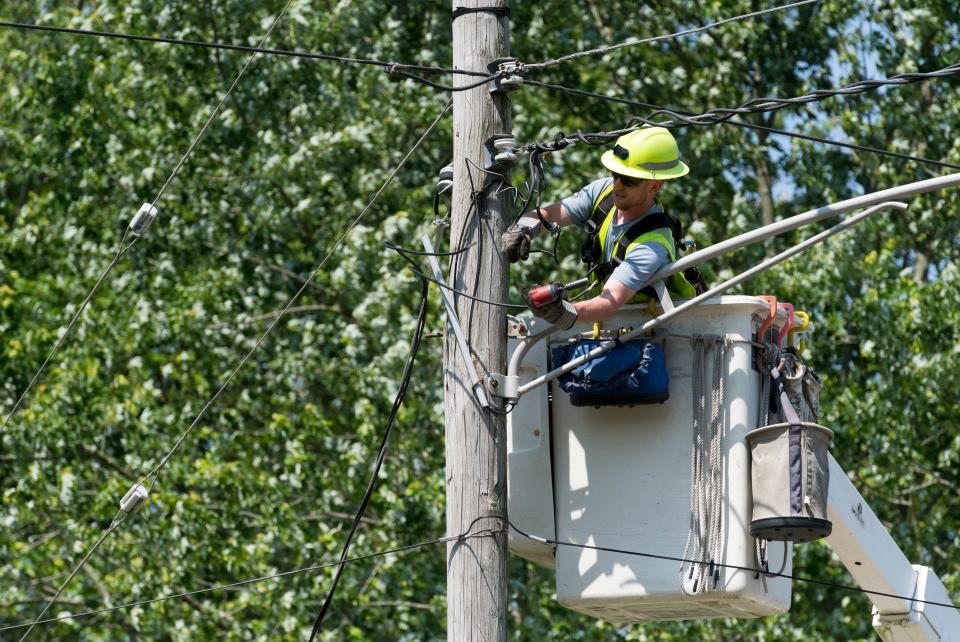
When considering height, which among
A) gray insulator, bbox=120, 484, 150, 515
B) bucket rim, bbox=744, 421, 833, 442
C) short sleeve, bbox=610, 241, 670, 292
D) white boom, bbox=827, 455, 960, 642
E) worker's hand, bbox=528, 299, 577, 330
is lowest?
white boom, bbox=827, 455, 960, 642

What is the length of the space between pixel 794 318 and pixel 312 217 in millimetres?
8668

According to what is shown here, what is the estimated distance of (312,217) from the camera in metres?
15.5

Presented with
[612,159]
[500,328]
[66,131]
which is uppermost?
[66,131]

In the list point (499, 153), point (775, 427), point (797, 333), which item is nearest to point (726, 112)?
point (797, 333)

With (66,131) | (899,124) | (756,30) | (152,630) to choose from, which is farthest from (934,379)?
(66,131)

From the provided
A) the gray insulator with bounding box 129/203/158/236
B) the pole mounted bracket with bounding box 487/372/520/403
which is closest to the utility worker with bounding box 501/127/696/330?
the pole mounted bracket with bounding box 487/372/520/403

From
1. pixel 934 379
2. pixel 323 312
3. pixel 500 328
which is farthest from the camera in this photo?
pixel 323 312

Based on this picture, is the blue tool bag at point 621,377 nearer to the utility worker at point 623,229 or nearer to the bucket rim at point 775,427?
the utility worker at point 623,229

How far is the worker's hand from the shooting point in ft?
22.0

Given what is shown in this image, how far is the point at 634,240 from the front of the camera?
7035mm

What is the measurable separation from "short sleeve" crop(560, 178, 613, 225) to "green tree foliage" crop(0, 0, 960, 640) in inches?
243

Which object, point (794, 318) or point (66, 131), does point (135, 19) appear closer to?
point (66, 131)

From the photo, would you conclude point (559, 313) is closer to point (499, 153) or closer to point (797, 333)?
point (499, 153)

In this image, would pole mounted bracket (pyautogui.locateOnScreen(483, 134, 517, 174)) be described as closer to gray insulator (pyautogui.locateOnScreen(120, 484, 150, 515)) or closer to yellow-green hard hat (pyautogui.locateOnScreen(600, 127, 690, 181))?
yellow-green hard hat (pyautogui.locateOnScreen(600, 127, 690, 181))
